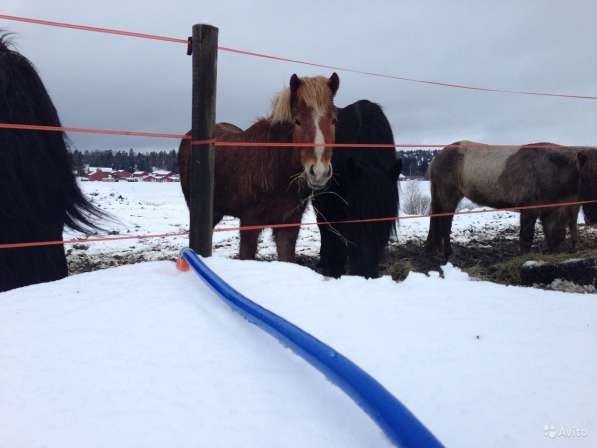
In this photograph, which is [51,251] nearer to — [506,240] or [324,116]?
[324,116]

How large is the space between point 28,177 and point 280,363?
6.36 ft

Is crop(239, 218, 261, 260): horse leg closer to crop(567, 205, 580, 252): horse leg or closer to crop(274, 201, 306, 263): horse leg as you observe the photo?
crop(274, 201, 306, 263): horse leg

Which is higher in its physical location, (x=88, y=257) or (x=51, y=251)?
(x=51, y=251)

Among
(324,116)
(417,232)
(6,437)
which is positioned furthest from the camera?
(417,232)

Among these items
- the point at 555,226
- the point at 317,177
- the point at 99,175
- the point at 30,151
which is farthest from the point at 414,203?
the point at 99,175

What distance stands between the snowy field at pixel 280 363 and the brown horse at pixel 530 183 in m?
3.91

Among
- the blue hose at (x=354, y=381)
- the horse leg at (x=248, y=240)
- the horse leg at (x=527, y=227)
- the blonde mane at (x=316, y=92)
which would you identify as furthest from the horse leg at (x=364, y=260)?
the horse leg at (x=527, y=227)

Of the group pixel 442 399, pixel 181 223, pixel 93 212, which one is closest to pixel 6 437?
pixel 442 399

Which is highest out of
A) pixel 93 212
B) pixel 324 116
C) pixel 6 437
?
pixel 324 116

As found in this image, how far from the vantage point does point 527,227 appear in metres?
5.48

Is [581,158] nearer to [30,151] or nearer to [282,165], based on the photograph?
[282,165]

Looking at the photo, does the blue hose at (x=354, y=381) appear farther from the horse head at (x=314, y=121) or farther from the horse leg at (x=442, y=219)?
the horse leg at (x=442, y=219)

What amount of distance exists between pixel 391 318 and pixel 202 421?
92 centimetres

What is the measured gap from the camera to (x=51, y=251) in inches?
96.0
